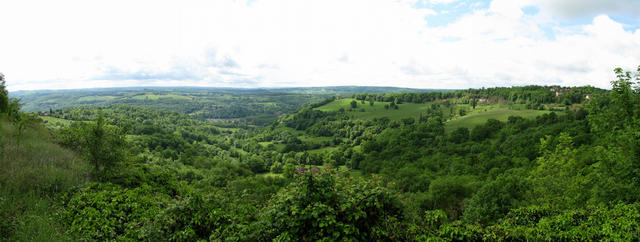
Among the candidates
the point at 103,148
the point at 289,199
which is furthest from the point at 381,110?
the point at 289,199

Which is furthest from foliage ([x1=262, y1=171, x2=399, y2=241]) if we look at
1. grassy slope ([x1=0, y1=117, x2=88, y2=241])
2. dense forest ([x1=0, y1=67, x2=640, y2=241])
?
grassy slope ([x1=0, y1=117, x2=88, y2=241])

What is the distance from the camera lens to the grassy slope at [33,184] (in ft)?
22.5

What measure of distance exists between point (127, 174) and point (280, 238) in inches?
512

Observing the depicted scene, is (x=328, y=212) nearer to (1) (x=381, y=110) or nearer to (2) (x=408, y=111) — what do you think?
Result: (2) (x=408, y=111)

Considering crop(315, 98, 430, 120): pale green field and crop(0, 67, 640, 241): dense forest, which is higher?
crop(0, 67, 640, 241): dense forest

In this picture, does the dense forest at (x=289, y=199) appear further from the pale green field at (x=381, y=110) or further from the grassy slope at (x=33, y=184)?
the pale green field at (x=381, y=110)

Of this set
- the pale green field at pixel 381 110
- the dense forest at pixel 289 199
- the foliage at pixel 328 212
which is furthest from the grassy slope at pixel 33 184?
the pale green field at pixel 381 110

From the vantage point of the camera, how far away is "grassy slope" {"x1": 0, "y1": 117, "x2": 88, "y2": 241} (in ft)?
22.5

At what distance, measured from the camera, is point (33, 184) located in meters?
10.1

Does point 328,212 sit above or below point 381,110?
above

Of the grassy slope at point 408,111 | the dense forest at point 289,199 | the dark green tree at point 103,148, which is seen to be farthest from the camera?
the grassy slope at point 408,111

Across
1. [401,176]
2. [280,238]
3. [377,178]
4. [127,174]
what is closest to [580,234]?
[377,178]

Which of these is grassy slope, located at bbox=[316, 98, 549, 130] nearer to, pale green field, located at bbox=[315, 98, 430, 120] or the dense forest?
pale green field, located at bbox=[315, 98, 430, 120]

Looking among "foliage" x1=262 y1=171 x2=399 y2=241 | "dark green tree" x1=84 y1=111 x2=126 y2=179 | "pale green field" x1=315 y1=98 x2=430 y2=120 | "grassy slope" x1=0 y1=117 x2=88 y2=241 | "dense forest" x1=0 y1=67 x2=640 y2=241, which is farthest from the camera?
"pale green field" x1=315 y1=98 x2=430 y2=120
